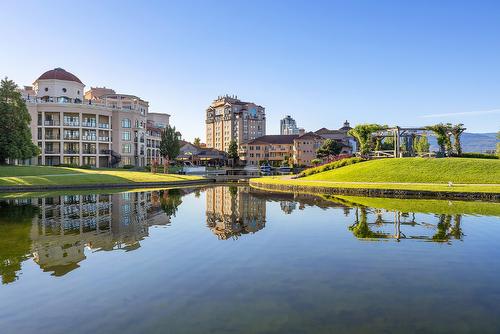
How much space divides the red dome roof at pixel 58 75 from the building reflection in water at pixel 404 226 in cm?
8363

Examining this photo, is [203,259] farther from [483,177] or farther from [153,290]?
[483,177]

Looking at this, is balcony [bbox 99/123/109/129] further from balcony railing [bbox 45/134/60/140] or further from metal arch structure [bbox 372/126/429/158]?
metal arch structure [bbox 372/126/429/158]

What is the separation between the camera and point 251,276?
11.0 meters

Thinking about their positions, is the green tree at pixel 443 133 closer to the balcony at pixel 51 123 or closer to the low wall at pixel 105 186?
the low wall at pixel 105 186

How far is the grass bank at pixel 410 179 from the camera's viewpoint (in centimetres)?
3365

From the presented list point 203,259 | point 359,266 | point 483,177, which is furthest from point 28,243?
point 483,177

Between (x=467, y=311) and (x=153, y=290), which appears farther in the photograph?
(x=153, y=290)

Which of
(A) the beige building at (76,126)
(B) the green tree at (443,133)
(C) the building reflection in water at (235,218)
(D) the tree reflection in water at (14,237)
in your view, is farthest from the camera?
(A) the beige building at (76,126)

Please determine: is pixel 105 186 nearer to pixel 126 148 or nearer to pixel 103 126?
pixel 103 126

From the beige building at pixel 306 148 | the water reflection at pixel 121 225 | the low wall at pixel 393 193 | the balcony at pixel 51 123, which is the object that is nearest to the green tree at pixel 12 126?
the balcony at pixel 51 123

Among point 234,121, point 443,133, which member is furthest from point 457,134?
point 234,121

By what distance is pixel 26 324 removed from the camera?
7.95 m

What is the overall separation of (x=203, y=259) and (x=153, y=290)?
10.4 feet

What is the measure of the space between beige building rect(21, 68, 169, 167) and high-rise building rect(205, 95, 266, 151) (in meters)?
80.7
